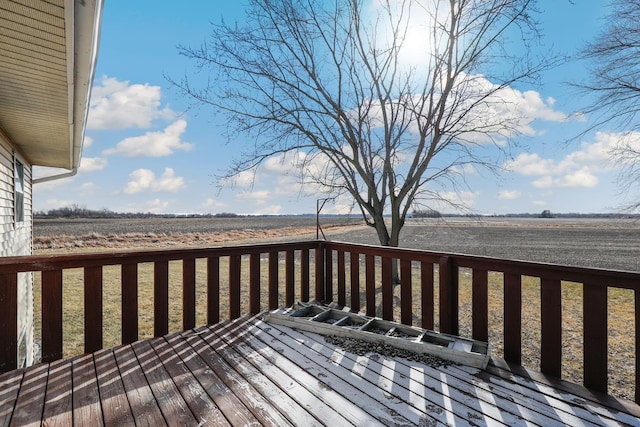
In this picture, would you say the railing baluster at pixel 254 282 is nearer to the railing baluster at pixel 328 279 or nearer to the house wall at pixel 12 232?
the railing baluster at pixel 328 279

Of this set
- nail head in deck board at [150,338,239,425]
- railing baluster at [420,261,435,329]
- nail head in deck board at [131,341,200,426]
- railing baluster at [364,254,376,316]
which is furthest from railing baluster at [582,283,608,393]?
nail head in deck board at [131,341,200,426]

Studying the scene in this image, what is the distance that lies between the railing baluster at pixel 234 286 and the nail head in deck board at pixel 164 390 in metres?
0.86

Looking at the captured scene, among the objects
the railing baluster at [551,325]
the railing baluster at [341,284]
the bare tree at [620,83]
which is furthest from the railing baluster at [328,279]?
the bare tree at [620,83]

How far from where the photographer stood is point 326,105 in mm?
7711

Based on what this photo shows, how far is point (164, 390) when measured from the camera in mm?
1903

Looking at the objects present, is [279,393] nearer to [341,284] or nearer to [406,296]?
[406,296]

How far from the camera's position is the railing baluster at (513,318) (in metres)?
2.36

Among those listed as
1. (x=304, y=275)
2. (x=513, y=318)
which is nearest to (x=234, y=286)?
(x=304, y=275)

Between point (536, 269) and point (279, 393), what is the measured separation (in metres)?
1.86

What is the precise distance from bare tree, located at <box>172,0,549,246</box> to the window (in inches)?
129

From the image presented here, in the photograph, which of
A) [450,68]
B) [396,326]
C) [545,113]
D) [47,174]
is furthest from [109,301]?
[545,113]

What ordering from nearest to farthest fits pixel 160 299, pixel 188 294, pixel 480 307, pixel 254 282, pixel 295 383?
pixel 295 383 → pixel 480 307 → pixel 160 299 → pixel 188 294 → pixel 254 282

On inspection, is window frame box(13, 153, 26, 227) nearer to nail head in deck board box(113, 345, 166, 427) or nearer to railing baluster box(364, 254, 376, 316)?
nail head in deck board box(113, 345, 166, 427)

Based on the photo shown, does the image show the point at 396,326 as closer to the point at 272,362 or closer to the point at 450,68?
the point at 272,362
